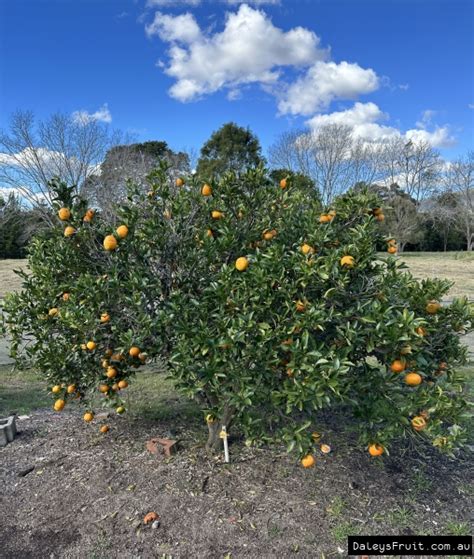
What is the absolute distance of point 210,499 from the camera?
237 centimetres

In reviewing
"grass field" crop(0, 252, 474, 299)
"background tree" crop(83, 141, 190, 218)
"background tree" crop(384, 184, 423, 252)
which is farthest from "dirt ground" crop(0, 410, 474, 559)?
"background tree" crop(384, 184, 423, 252)

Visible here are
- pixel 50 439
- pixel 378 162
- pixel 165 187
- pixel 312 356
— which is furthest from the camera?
pixel 378 162

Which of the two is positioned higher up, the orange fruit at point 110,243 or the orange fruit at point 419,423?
the orange fruit at point 110,243

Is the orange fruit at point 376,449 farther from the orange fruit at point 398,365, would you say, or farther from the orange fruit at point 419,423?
the orange fruit at point 398,365

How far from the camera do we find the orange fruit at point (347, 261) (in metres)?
1.98

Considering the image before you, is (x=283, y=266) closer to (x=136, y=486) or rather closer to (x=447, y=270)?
(x=136, y=486)

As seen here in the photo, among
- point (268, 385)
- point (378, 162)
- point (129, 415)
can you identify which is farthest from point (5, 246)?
point (268, 385)

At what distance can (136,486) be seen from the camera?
2482mm

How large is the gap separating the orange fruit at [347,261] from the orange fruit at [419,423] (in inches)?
30.7

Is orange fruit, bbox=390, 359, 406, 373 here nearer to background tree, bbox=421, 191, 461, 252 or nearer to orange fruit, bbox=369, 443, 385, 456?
orange fruit, bbox=369, 443, 385, 456

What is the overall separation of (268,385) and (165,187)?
1.24 m

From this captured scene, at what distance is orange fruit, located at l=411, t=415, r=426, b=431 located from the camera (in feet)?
6.50

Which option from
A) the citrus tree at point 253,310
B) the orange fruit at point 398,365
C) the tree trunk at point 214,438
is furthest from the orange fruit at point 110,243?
the orange fruit at point 398,365

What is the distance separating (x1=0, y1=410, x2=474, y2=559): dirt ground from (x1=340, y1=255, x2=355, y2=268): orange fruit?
52.3 inches
